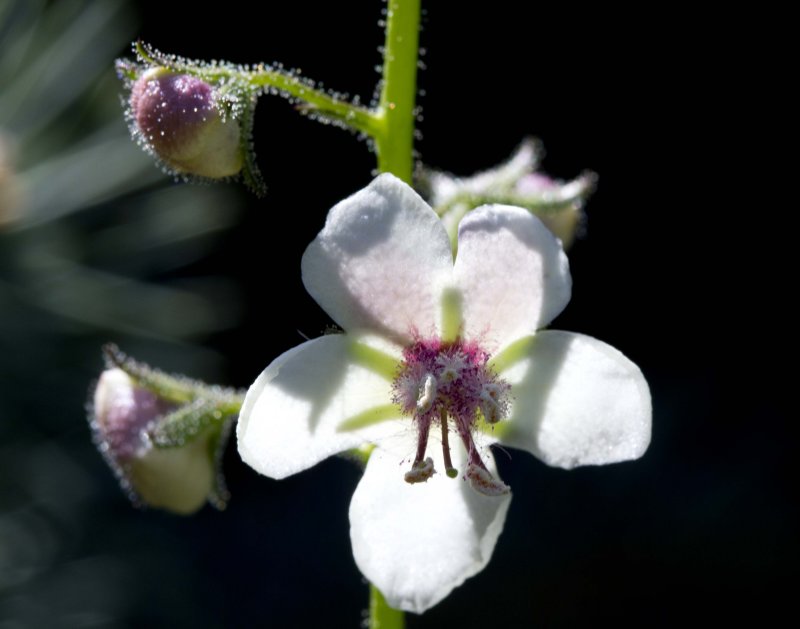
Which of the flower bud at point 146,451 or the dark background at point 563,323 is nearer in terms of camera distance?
the flower bud at point 146,451

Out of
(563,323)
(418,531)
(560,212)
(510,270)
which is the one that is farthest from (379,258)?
(563,323)

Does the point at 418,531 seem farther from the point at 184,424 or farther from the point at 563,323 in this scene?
the point at 563,323

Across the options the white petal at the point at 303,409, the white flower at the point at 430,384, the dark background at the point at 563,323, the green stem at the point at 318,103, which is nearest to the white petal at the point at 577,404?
the white flower at the point at 430,384

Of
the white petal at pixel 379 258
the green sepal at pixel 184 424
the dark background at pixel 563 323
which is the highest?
the white petal at pixel 379 258

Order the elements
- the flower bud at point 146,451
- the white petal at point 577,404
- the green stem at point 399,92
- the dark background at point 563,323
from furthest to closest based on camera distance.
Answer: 1. the dark background at point 563,323
2. the flower bud at point 146,451
3. the green stem at point 399,92
4. the white petal at point 577,404

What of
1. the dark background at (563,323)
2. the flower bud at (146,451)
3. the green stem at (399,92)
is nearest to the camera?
the green stem at (399,92)

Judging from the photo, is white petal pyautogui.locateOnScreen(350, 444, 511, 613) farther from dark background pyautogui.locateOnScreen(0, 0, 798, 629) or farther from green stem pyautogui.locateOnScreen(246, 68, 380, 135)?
dark background pyautogui.locateOnScreen(0, 0, 798, 629)

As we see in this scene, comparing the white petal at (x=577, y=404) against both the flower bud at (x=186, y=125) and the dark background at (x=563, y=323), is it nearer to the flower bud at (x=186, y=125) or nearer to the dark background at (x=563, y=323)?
the flower bud at (x=186, y=125)

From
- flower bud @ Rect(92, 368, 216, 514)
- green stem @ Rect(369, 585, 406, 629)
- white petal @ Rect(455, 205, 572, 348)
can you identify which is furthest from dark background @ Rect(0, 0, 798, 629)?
white petal @ Rect(455, 205, 572, 348)
